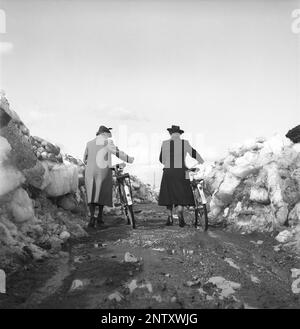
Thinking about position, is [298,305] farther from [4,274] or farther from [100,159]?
[100,159]

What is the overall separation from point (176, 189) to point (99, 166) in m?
1.49

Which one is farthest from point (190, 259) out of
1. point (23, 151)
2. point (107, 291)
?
point (23, 151)

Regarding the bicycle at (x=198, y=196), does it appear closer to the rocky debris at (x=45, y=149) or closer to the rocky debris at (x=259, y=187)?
the rocky debris at (x=259, y=187)

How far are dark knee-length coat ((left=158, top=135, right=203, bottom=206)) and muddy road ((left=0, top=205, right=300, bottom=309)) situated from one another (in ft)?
4.33

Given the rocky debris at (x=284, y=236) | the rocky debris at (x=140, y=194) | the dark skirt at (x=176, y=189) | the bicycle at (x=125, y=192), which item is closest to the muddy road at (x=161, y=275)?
the rocky debris at (x=284, y=236)

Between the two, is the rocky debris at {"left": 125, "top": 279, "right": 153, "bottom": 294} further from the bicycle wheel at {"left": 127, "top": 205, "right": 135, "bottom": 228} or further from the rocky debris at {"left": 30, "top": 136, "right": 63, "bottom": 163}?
the rocky debris at {"left": 30, "top": 136, "right": 63, "bottom": 163}

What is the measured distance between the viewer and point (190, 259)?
208 inches

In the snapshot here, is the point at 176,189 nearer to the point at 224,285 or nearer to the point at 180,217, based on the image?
the point at 180,217

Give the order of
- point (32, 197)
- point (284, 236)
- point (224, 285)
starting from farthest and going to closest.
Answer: point (32, 197), point (284, 236), point (224, 285)

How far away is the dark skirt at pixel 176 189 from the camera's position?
26.3 ft

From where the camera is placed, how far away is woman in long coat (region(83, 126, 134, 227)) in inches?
313

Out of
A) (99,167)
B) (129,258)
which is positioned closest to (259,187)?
(99,167)

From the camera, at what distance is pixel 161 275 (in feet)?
15.0
